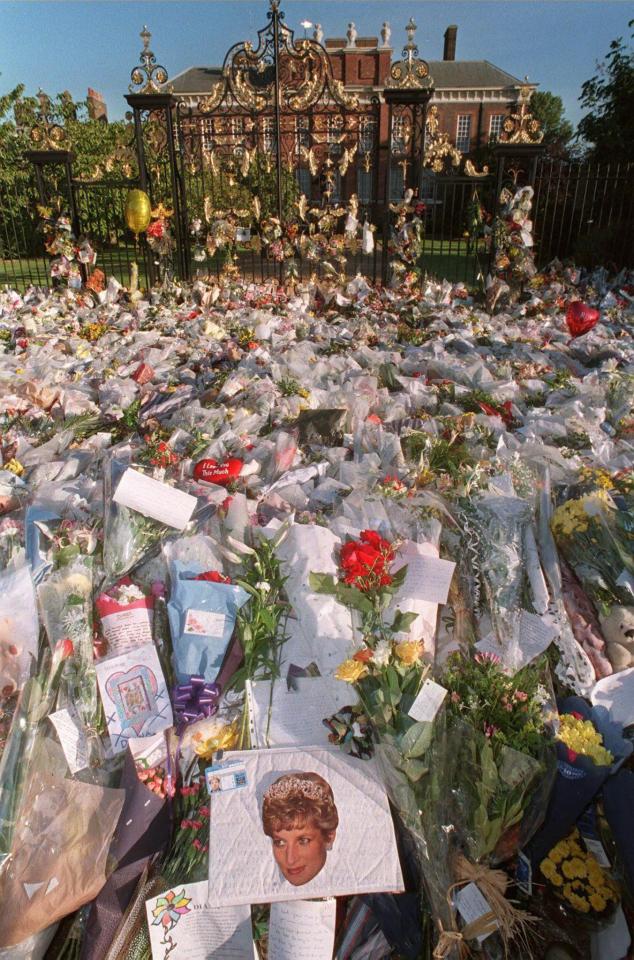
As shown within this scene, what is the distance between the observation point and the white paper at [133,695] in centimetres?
201

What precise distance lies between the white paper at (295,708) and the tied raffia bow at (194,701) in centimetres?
14

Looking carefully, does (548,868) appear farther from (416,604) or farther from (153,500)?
(153,500)

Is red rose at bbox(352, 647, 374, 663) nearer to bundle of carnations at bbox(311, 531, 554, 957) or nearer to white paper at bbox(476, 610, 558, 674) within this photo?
bundle of carnations at bbox(311, 531, 554, 957)

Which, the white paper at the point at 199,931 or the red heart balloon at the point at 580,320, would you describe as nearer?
the white paper at the point at 199,931

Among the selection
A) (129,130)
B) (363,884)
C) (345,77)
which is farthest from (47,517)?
(345,77)

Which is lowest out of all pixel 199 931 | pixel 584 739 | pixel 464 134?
pixel 199 931

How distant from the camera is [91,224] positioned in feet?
57.9

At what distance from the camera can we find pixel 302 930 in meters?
1.58

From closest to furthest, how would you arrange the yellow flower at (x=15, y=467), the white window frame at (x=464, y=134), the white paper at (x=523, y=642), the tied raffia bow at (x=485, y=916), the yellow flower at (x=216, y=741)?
the tied raffia bow at (x=485, y=916) < the yellow flower at (x=216, y=741) < the white paper at (x=523, y=642) < the yellow flower at (x=15, y=467) < the white window frame at (x=464, y=134)

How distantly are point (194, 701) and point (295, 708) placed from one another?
0.35 m

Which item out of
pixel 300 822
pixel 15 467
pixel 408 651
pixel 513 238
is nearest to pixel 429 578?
pixel 408 651

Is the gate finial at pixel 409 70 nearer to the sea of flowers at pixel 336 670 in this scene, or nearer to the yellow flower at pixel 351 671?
the sea of flowers at pixel 336 670

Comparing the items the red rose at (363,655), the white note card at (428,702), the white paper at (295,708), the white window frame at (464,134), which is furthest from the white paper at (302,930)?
the white window frame at (464,134)

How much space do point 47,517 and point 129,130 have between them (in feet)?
73.4
